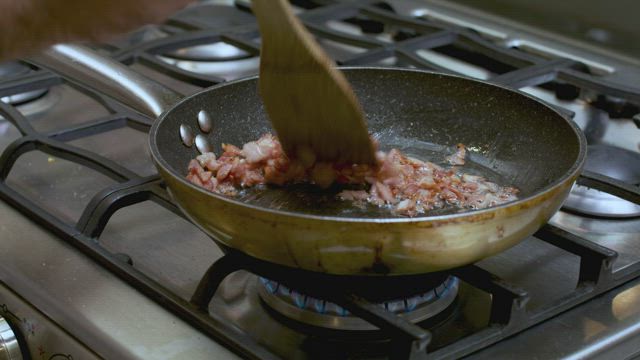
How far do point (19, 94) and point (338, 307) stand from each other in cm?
59

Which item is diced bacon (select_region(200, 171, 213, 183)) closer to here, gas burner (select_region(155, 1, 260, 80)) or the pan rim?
the pan rim

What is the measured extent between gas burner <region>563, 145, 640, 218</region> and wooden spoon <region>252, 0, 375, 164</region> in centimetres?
24

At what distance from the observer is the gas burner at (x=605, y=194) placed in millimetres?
841

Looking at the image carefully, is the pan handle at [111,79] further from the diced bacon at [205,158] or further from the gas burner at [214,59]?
the gas burner at [214,59]

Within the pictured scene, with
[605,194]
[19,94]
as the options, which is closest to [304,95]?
[605,194]

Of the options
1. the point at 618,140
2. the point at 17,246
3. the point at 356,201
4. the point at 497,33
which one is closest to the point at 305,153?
the point at 356,201

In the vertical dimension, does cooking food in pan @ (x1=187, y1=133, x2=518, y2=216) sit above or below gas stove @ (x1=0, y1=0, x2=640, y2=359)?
above

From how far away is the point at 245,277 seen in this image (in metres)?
0.74

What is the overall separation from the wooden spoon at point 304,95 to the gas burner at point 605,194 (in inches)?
9.3

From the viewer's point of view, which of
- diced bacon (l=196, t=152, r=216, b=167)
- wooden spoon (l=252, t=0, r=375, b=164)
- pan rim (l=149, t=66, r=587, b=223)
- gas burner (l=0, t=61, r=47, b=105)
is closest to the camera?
pan rim (l=149, t=66, r=587, b=223)

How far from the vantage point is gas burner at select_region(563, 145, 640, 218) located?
841mm

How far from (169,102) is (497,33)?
1.97ft

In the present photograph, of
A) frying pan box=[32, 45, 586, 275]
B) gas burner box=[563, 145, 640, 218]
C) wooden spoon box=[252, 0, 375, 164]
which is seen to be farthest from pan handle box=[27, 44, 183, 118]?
gas burner box=[563, 145, 640, 218]

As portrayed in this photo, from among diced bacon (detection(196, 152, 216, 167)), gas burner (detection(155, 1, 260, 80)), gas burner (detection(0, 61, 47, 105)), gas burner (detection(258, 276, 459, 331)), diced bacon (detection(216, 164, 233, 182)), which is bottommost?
gas burner (detection(258, 276, 459, 331))
